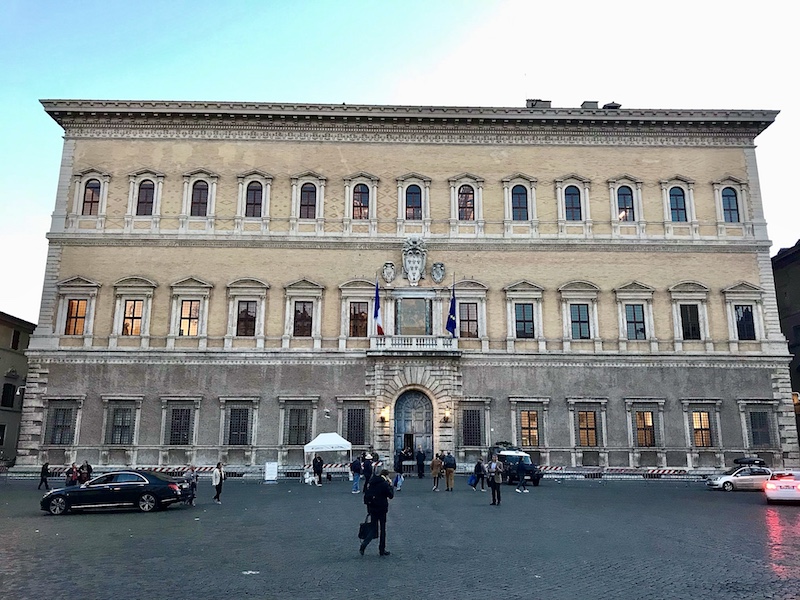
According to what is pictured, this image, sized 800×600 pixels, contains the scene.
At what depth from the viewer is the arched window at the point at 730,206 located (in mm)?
35625

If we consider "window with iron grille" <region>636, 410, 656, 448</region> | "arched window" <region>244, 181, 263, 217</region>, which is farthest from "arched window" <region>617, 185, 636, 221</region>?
"arched window" <region>244, 181, 263, 217</region>

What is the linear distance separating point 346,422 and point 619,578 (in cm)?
2338

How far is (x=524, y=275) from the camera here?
34375 mm

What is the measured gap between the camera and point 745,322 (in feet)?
112

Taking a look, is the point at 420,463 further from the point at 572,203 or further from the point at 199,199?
the point at 199,199

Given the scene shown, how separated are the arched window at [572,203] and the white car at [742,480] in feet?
50.0

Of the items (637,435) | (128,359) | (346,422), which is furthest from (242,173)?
(637,435)

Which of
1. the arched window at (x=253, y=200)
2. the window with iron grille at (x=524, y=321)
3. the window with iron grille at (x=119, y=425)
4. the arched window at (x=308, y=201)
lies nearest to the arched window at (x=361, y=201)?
the arched window at (x=308, y=201)

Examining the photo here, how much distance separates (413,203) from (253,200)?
899 centimetres

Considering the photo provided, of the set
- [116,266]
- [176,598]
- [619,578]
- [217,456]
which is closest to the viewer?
[176,598]

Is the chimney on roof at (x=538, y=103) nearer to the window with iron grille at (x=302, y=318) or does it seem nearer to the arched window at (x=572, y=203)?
the arched window at (x=572, y=203)

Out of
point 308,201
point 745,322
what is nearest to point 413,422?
point 308,201

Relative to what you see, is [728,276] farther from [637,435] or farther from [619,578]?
[619,578]

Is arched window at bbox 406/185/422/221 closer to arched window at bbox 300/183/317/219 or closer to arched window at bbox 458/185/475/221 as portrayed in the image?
arched window at bbox 458/185/475/221
